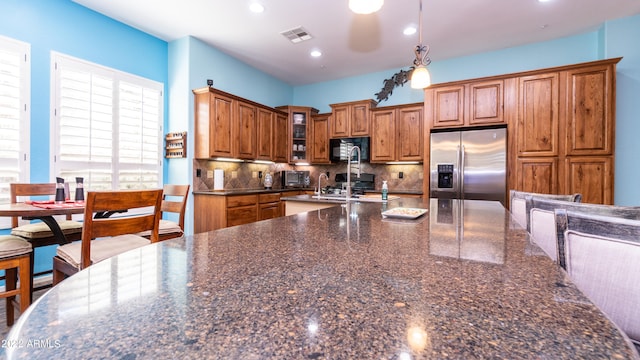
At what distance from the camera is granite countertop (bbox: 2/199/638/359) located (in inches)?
13.1

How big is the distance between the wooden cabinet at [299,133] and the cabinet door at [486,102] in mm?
2728

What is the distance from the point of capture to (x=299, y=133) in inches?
213

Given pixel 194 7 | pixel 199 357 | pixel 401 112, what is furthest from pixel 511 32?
pixel 199 357

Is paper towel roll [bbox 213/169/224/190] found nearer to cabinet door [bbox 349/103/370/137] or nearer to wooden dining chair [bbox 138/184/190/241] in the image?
wooden dining chair [bbox 138/184/190/241]

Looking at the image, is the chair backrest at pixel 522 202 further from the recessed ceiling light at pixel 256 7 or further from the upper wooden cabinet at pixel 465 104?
the recessed ceiling light at pixel 256 7

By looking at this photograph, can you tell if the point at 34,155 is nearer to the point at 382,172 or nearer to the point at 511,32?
the point at 382,172

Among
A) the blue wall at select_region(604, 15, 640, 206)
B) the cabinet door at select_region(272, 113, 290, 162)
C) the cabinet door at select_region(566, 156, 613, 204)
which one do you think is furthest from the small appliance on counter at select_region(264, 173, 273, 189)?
the blue wall at select_region(604, 15, 640, 206)

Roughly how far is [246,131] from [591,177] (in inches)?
179

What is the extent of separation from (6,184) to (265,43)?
126 inches

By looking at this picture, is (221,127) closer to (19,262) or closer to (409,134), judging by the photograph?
(19,262)

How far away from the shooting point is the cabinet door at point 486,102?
376 cm

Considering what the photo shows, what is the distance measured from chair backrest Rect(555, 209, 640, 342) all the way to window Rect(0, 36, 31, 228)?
4028mm

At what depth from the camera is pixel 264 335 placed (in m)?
0.36

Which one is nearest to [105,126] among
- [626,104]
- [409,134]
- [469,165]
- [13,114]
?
[13,114]
